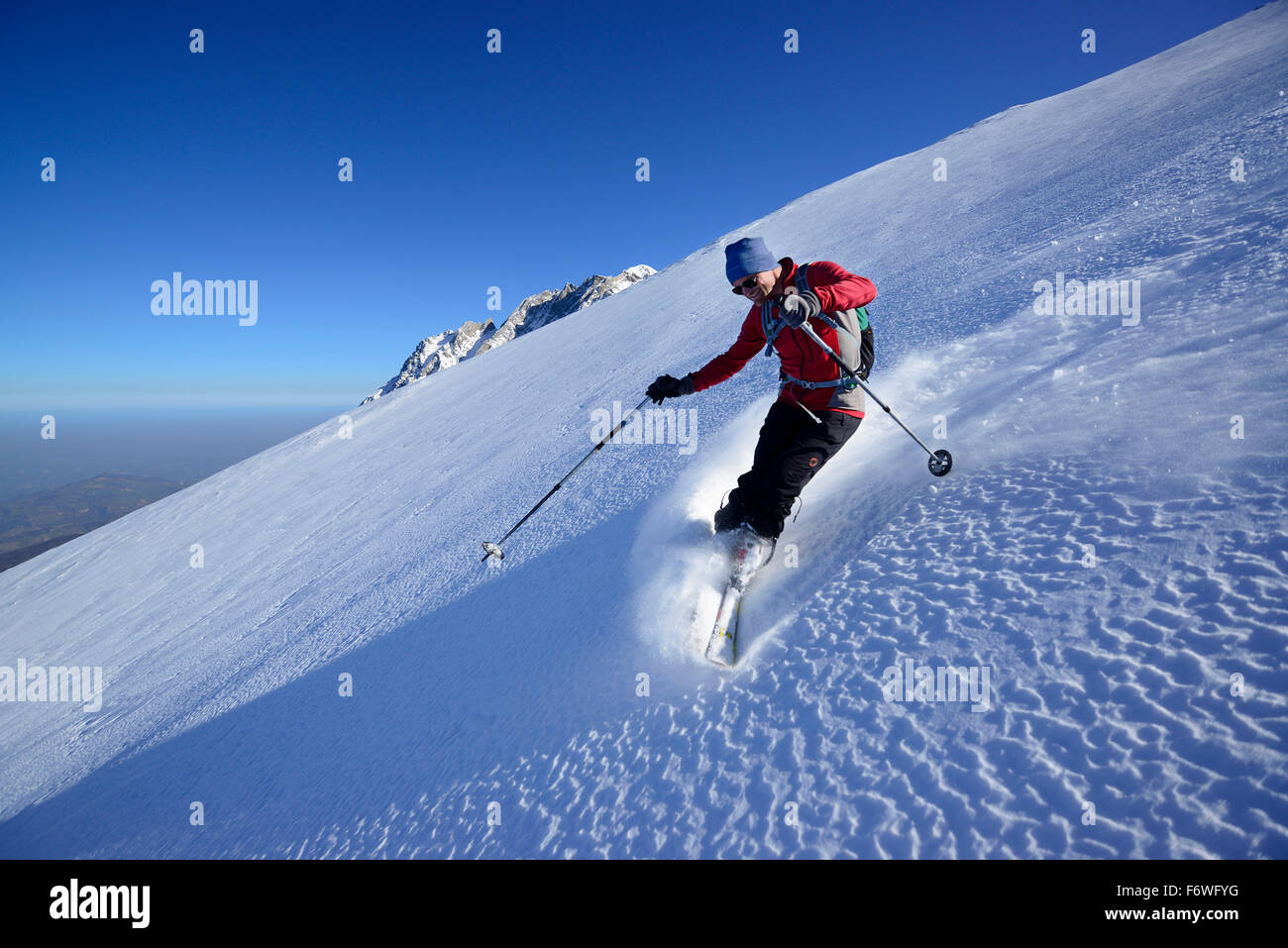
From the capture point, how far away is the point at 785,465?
3420 millimetres

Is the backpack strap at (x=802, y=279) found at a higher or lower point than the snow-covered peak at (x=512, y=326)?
lower

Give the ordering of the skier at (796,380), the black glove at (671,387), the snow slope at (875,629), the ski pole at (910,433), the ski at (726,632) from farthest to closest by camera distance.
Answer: the black glove at (671,387), the skier at (796,380), the ski pole at (910,433), the ski at (726,632), the snow slope at (875,629)

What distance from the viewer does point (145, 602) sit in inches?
398

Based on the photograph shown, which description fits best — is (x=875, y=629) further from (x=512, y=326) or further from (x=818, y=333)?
(x=512, y=326)

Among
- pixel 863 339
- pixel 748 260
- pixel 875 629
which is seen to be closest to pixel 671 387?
pixel 748 260

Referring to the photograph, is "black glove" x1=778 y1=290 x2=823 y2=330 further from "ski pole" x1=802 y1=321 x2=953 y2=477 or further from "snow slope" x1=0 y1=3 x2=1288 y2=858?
"snow slope" x1=0 y1=3 x2=1288 y2=858

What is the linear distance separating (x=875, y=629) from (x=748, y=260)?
7.65ft

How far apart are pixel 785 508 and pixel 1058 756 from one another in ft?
6.26

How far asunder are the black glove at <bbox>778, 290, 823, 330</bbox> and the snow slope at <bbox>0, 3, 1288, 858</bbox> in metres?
1.28

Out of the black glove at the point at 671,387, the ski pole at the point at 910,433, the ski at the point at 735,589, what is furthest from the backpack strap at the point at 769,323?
the ski at the point at 735,589

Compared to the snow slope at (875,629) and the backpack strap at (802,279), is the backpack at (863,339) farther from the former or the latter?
the snow slope at (875,629)

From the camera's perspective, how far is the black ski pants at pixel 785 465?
3412 mm

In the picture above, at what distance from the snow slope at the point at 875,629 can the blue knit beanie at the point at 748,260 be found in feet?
5.44
